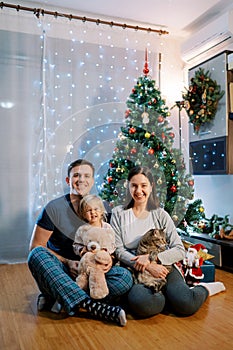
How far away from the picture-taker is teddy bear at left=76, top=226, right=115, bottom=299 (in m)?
1.95

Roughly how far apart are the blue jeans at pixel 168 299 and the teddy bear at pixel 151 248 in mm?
54

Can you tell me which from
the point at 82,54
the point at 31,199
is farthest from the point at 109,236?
the point at 82,54

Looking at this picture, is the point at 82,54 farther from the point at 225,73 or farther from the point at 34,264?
the point at 34,264

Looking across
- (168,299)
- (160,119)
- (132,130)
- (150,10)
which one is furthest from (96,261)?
(150,10)

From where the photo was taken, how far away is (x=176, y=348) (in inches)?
64.7

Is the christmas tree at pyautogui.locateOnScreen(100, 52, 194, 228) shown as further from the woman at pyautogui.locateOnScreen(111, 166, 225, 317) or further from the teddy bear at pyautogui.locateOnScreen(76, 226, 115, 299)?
the teddy bear at pyautogui.locateOnScreen(76, 226, 115, 299)

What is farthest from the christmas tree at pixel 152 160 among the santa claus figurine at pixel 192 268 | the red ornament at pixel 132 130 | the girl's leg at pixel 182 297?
the girl's leg at pixel 182 297

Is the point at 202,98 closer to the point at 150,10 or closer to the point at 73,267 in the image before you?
the point at 150,10

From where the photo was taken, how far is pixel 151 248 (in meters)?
2.12

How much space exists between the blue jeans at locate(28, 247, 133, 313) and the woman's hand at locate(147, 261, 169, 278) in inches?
5.1

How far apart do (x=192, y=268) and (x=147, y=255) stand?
0.54m

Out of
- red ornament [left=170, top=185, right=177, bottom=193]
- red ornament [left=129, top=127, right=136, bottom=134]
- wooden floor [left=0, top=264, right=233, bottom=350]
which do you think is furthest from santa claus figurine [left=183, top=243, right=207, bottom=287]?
red ornament [left=129, top=127, right=136, bottom=134]

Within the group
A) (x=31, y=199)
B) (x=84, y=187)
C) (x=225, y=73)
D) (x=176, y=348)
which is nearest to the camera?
(x=176, y=348)

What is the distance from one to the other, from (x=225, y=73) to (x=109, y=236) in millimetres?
2048
